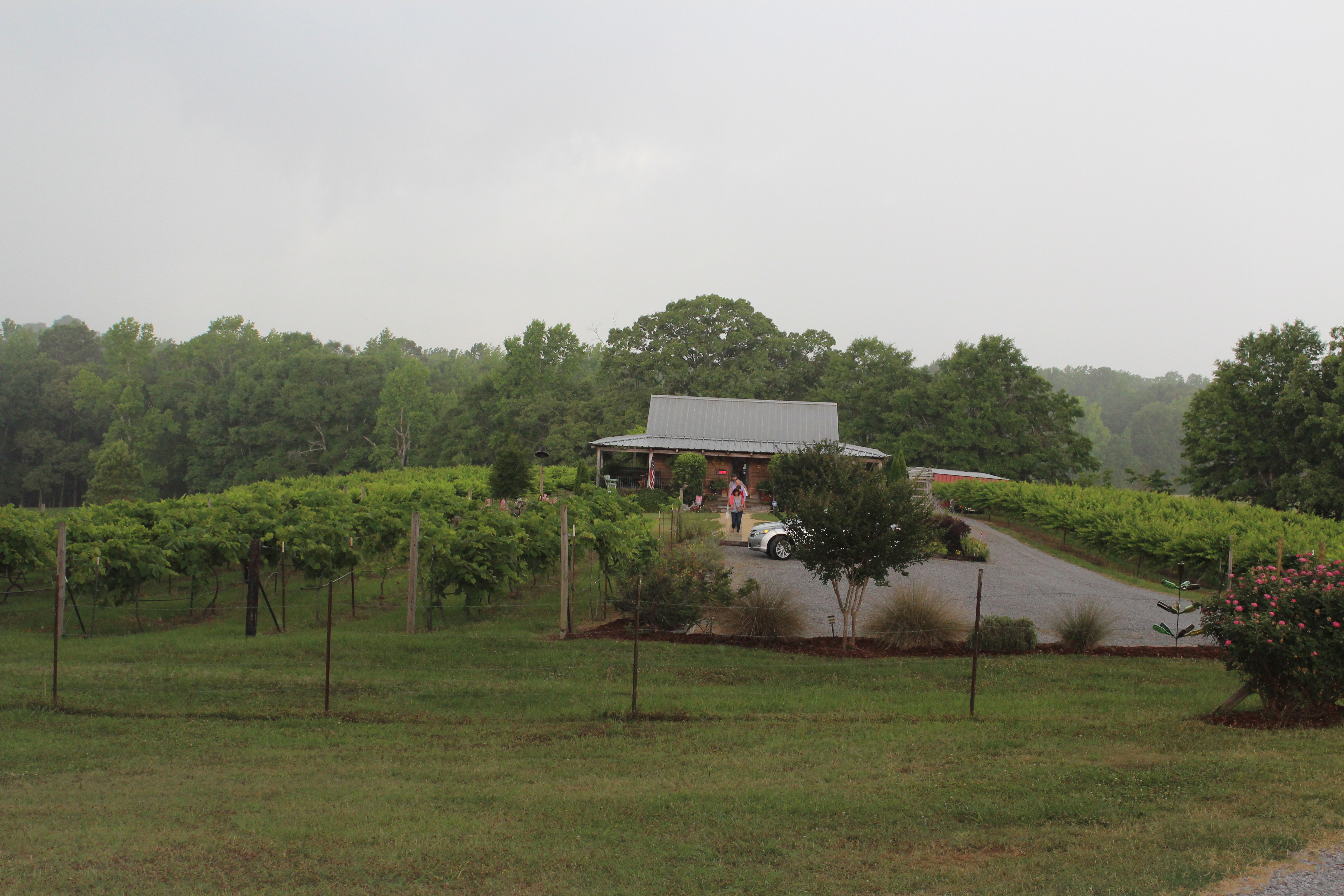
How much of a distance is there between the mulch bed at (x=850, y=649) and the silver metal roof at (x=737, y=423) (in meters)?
Result: 25.5

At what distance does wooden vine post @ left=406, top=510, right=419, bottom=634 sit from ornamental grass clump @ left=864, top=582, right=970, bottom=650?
6398 millimetres

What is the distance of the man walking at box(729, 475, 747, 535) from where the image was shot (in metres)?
23.9

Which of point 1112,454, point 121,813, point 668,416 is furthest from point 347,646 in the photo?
point 1112,454

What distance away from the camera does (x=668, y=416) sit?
40.5 metres

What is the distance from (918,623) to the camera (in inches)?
470

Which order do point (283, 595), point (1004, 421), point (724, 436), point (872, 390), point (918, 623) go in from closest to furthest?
point (918, 623) → point (283, 595) → point (724, 436) → point (1004, 421) → point (872, 390)

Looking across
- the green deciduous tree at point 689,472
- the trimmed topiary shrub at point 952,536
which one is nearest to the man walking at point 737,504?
the green deciduous tree at point 689,472

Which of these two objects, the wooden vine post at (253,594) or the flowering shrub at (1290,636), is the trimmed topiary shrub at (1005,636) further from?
the wooden vine post at (253,594)

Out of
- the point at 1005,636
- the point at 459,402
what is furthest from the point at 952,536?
the point at 459,402

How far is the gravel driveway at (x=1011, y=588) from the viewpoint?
14.0 meters

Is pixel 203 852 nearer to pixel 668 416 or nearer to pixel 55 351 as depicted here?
pixel 668 416

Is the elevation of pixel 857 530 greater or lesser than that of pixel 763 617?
greater

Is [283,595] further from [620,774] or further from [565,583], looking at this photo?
[620,774]

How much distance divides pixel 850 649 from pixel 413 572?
20.1ft
